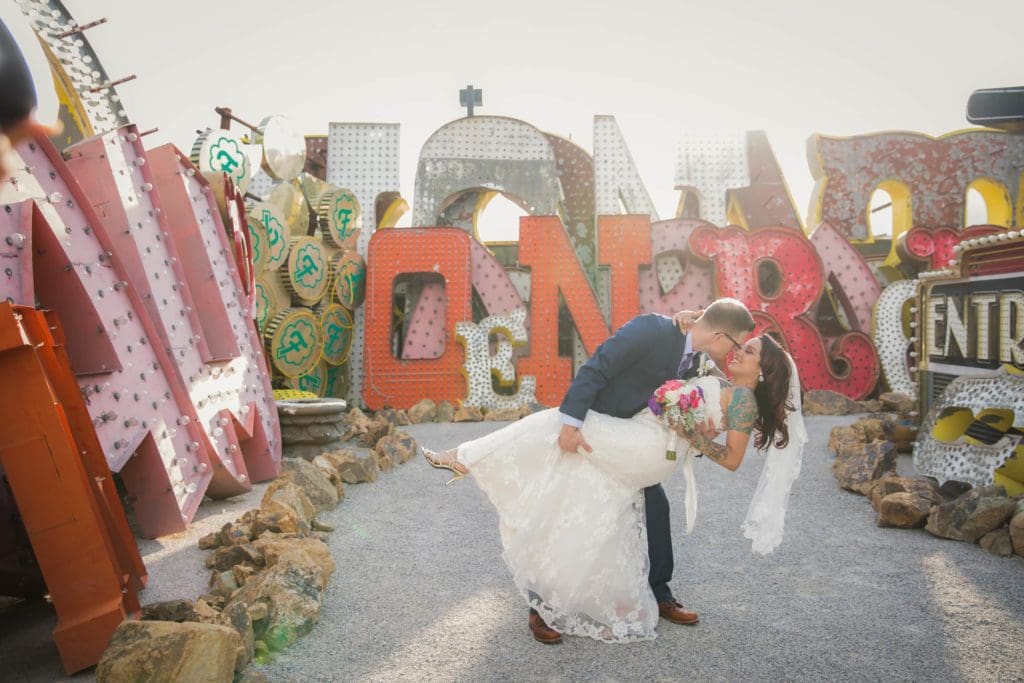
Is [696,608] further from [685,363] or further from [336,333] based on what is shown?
[336,333]

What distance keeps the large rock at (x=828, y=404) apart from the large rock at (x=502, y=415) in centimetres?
377

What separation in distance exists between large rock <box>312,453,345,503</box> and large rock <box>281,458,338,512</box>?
0.28 feet

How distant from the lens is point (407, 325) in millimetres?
9156

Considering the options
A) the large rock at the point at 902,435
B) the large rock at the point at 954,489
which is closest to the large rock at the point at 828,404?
the large rock at the point at 902,435

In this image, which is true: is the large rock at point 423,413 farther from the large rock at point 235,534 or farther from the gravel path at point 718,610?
the large rock at point 235,534

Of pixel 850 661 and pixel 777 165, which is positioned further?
pixel 777 165

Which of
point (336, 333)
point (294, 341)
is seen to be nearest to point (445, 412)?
point (336, 333)

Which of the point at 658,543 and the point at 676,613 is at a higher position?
the point at 658,543

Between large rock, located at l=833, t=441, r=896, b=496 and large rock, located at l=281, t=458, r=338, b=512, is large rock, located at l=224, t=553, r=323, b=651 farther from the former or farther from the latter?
large rock, located at l=833, t=441, r=896, b=496

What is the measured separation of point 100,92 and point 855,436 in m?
7.34

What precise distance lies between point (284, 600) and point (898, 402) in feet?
25.5

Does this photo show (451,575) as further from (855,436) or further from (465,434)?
(855,436)

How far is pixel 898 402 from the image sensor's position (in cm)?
810

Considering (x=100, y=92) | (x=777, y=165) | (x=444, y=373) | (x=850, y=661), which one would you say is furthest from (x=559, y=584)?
(x=777, y=165)
